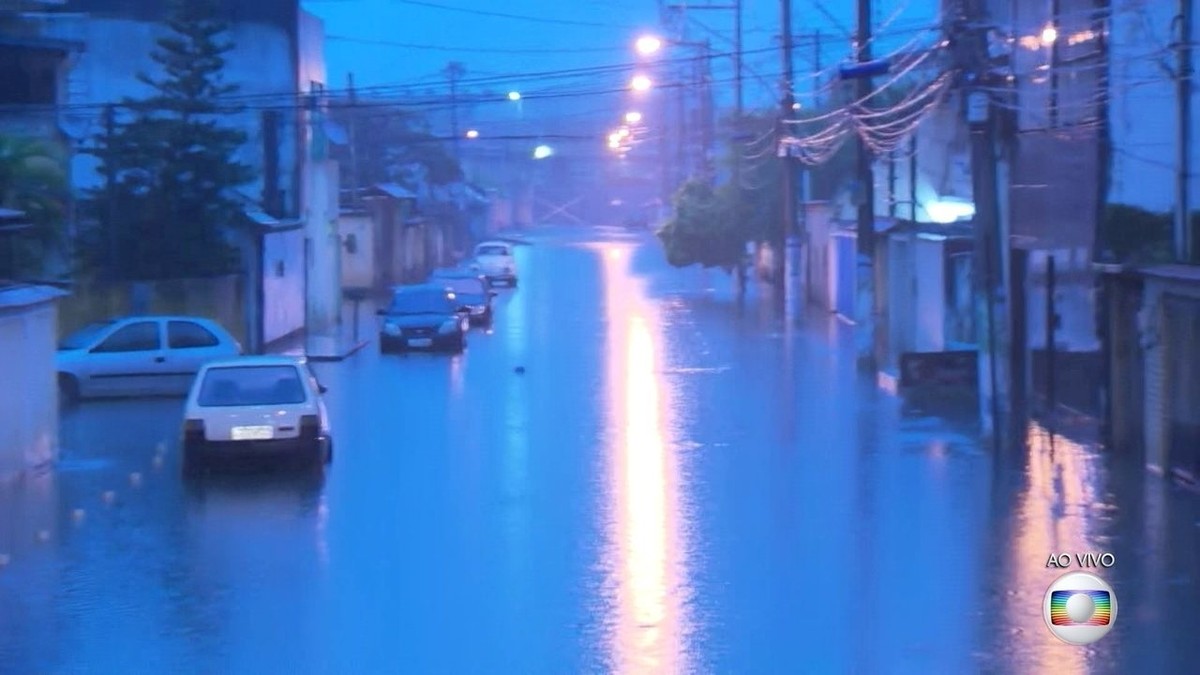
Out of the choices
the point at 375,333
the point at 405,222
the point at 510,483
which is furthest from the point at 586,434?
the point at 405,222

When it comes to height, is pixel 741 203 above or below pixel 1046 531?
above

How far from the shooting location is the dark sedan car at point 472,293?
45.7m

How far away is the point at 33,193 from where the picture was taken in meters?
26.9

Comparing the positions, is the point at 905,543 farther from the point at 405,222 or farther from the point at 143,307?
the point at 405,222

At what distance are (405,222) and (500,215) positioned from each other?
7635 cm

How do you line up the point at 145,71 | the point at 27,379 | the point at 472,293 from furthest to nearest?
the point at 472,293, the point at 145,71, the point at 27,379

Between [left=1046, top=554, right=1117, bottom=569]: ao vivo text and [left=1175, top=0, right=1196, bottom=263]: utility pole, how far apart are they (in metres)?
5.19

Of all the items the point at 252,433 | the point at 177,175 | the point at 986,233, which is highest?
the point at 177,175

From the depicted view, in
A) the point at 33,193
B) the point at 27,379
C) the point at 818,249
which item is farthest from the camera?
the point at 818,249

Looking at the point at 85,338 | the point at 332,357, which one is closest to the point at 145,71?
the point at 332,357

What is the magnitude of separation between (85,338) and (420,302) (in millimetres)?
11074

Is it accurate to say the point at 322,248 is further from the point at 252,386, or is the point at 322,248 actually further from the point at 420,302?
the point at 252,386

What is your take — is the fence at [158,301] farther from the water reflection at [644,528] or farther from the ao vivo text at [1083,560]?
the ao vivo text at [1083,560]

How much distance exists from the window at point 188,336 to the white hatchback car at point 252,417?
9301 mm
